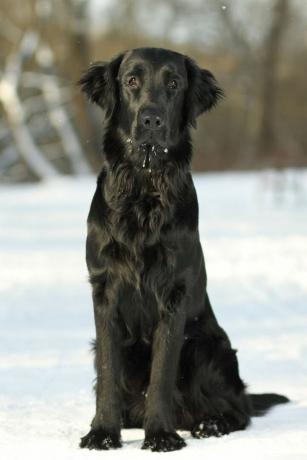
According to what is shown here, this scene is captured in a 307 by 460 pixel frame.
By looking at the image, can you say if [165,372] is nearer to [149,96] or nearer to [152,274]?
[152,274]

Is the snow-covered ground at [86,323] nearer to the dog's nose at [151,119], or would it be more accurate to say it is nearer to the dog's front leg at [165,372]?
the dog's front leg at [165,372]

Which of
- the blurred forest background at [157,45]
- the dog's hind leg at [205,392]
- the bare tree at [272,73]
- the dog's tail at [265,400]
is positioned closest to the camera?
the dog's hind leg at [205,392]

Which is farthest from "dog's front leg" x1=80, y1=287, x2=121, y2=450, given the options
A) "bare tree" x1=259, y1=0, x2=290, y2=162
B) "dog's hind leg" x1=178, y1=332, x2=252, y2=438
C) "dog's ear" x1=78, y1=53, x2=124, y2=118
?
"bare tree" x1=259, y1=0, x2=290, y2=162

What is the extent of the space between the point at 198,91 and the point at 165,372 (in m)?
1.50

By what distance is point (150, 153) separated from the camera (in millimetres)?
4230

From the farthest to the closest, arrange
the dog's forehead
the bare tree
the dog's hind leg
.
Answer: the bare tree, the dog's hind leg, the dog's forehead

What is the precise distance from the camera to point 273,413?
4777mm

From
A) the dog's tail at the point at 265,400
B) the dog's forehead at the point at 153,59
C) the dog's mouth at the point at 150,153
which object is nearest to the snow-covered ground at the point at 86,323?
the dog's tail at the point at 265,400

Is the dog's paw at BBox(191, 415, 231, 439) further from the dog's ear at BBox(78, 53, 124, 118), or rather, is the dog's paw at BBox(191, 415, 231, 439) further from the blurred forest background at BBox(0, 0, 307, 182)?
the blurred forest background at BBox(0, 0, 307, 182)

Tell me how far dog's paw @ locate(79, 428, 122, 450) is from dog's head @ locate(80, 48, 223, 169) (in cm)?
132

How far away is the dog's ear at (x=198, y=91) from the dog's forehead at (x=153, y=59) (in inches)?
5.5

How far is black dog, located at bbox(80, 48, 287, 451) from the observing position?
407 centimetres

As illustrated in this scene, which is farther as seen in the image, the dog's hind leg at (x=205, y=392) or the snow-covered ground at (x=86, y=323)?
the dog's hind leg at (x=205, y=392)

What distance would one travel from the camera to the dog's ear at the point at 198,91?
4480mm
